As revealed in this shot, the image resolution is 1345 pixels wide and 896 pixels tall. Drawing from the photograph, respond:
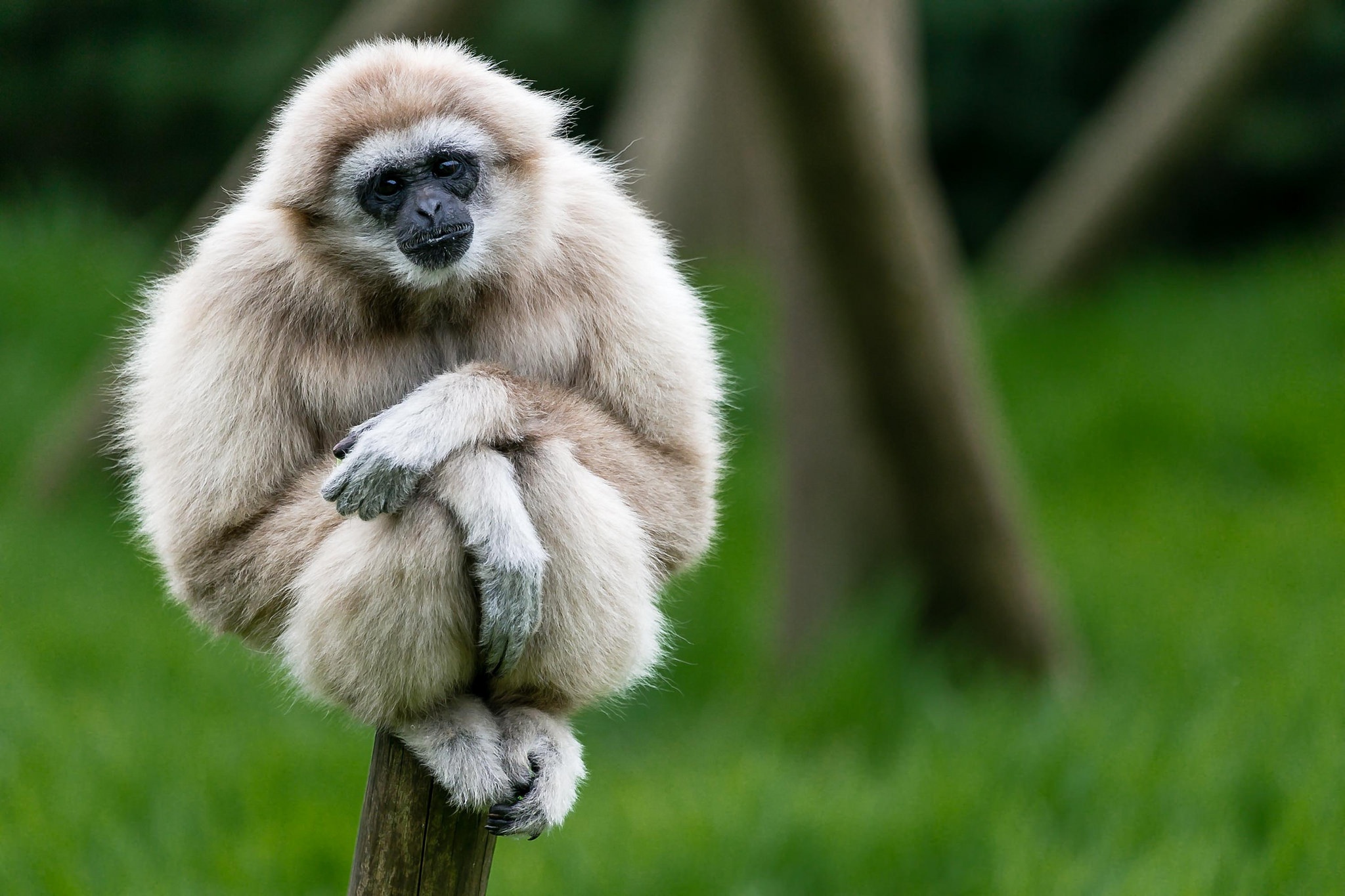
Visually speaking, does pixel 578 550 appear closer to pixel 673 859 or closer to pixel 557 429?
pixel 557 429

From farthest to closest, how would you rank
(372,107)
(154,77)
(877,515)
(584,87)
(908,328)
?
(584,87), (154,77), (877,515), (908,328), (372,107)

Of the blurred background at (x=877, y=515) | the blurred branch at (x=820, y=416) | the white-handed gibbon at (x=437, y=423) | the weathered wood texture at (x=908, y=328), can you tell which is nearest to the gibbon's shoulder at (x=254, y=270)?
the white-handed gibbon at (x=437, y=423)

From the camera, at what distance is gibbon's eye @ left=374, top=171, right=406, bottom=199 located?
200cm

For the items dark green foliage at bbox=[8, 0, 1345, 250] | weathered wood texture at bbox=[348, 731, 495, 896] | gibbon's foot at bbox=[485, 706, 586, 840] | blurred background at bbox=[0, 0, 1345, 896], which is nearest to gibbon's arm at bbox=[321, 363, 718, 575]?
gibbon's foot at bbox=[485, 706, 586, 840]

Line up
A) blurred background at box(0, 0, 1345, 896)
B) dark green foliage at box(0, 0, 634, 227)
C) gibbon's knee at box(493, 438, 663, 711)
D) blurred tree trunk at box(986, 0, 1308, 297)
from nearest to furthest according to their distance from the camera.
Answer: gibbon's knee at box(493, 438, 663, 711) < blurred background at box(0, 0, 1345, 896) < blurred tree trunk at box(986, 0, 1308, 297) < dark green foliage at box(0, 0, 634, 227)

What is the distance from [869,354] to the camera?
5023 mm

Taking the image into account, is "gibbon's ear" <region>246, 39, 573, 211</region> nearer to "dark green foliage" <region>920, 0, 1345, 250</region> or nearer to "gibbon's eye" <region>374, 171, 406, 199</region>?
"gibbon's eye" <region>374, 171, 406, 199</region>

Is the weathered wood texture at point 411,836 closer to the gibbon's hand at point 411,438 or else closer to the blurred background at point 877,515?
the blurred background at point 877,515

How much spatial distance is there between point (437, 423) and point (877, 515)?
154 inches

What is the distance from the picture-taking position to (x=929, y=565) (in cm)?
542

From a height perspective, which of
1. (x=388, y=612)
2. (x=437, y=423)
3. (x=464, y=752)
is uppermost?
(x=437, y=423)

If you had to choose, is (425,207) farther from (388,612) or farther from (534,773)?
(534,773)

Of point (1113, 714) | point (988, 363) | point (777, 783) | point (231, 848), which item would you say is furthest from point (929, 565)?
point (988, 363)

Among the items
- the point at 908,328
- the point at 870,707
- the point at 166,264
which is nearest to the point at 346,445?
the point at 908,328
